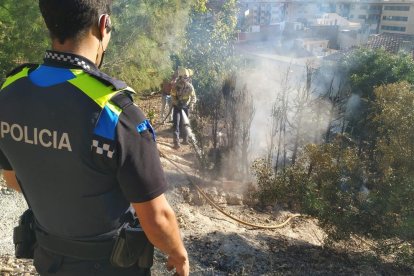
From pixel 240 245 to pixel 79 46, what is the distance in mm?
3657

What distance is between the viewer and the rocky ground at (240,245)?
3.92 m

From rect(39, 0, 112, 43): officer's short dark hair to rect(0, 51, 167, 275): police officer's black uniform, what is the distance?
75 mm

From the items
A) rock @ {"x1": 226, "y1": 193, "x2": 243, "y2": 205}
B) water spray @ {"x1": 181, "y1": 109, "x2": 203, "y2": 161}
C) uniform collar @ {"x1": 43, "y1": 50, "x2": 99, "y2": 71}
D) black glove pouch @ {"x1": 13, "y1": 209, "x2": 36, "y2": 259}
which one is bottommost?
rock @ {"x1": 226, "y1": 193, "x2": 243, "y2": 205}

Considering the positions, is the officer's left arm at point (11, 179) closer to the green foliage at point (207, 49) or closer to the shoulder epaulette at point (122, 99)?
the shoulder epaulette at point (122, 99)

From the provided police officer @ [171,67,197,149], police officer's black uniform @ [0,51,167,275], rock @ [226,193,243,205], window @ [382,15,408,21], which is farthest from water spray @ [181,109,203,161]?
window @ [382,15,408,21]

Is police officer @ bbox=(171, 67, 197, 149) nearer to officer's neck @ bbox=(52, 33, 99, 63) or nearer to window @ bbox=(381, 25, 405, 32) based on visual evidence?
officer's neck @ bbox=(52, 33, 99, 63)

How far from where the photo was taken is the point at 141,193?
1.23 metres

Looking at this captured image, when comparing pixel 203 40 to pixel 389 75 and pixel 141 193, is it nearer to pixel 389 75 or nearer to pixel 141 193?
pixel 389 75

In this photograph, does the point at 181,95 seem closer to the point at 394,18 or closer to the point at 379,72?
the point at 379,72

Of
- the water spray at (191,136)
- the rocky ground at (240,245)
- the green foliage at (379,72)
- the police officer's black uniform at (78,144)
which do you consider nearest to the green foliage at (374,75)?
the green foliage at (379,72)

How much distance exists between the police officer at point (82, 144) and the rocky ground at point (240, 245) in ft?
7.32

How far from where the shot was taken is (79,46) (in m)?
1.25

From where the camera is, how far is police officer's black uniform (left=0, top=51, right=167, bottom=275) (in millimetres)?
1161

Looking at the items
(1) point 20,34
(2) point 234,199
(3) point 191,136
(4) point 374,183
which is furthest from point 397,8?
(1) point 20,34
